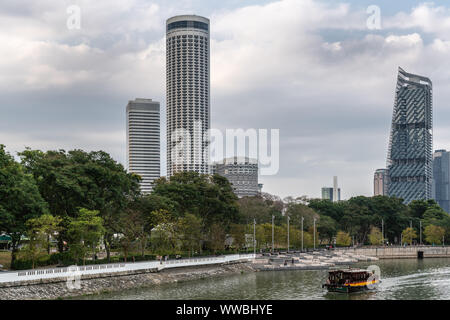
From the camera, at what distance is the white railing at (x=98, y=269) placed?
51.1 metres

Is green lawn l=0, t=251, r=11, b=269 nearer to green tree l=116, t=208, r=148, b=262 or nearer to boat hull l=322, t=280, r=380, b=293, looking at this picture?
green tree l=116, t=208, r=148, b=262

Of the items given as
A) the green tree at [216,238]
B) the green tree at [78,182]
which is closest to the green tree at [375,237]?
the green tree at [216,238]

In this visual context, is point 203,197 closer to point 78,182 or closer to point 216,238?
point 216,238

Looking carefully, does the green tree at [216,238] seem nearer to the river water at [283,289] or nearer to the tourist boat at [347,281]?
the river water at [283,289]

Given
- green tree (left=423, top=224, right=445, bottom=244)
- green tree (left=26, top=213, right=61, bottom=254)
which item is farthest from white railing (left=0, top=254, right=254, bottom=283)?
green tree (left=423, top=224, right=445, bottom=244)

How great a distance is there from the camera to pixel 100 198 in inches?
2793

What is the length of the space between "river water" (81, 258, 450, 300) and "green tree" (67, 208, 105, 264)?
8.05 meters

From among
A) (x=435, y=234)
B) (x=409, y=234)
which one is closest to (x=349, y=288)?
(x=409, y=234)

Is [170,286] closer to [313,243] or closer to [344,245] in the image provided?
[313,243]

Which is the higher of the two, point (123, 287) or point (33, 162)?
point (33, 162)

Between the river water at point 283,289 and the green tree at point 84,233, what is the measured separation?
26.4 ft
